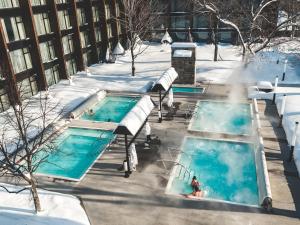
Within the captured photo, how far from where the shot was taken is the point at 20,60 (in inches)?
1155

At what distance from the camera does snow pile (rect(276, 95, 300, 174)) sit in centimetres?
1895

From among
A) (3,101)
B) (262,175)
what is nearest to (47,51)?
(3,101)

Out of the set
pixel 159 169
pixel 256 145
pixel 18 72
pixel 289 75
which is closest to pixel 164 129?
pixel 159 169

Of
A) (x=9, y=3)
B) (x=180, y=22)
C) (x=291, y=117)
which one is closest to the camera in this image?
(x=291, y=117)

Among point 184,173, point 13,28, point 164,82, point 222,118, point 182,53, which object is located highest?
point 13,28

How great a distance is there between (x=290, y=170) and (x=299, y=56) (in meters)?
27.8

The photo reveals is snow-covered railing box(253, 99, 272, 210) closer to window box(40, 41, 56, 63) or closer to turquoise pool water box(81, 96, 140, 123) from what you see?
turquoise pool water box(81, 96, 140, 123)

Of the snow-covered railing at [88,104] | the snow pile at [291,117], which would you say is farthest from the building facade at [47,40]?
the snow pile at [291,117]

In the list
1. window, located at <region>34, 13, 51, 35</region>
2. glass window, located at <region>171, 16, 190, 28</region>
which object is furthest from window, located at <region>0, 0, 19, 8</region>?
glass window, located at <region>171, 16, 190, 28</region>

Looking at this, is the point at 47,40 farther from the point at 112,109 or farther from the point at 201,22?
the point at 201,22

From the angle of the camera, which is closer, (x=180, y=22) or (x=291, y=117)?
(x=291, y=117)

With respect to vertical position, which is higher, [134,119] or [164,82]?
[164,82]

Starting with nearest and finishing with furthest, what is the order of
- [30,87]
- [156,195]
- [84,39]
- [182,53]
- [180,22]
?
[156,195], [30,87], [182,53], [84,39], [180,22]

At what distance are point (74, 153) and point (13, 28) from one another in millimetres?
14779
